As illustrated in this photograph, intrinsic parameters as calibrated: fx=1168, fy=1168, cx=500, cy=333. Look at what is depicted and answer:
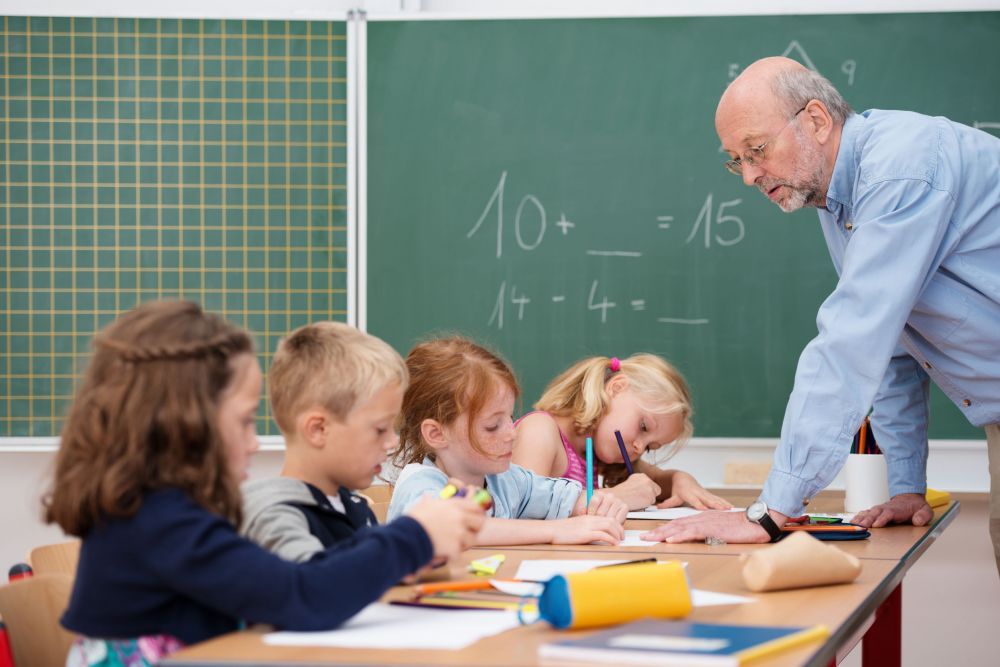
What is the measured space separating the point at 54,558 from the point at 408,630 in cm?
97

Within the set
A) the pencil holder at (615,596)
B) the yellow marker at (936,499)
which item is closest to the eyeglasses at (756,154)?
the yellow marker at (936,499)

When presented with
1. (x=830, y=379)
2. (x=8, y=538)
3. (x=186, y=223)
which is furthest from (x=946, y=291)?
(x=8, y=538)

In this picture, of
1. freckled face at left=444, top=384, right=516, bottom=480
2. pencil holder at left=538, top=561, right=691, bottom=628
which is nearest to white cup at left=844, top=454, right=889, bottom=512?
freckled face at left=444, top=384, right=516, bottom=480

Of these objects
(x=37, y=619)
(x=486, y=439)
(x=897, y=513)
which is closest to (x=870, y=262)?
(x=897, y=513)

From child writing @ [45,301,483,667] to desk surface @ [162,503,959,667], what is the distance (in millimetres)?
72

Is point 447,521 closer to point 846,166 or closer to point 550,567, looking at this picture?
point 550,567

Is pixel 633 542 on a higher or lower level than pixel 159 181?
lower

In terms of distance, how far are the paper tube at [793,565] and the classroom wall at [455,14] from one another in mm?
2106

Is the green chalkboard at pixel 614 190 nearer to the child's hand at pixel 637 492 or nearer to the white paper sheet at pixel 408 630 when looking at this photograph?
the child's hand at pixel 637 492

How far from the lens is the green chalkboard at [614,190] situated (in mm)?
3465

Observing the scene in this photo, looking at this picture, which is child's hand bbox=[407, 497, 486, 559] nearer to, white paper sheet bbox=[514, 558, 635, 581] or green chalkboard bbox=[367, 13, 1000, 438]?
white paper sheet bbox=[514, 558, 635, 581]

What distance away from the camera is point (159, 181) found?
3.59 m

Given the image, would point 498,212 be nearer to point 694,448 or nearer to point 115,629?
point 694,448

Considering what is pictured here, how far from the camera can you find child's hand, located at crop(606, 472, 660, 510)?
8.04 ft
